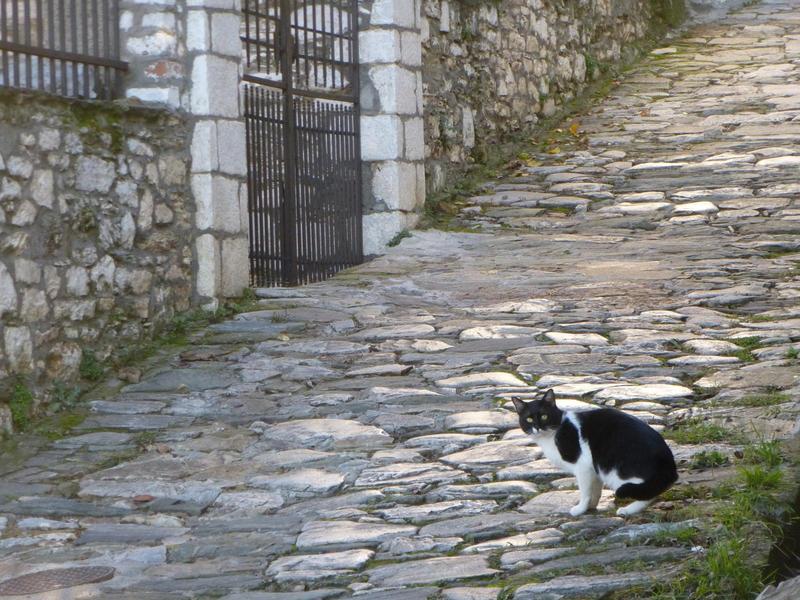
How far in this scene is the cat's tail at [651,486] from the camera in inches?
147

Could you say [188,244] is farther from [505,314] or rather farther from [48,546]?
[48,546]

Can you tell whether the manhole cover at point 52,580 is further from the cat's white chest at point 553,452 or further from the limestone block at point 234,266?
the limestone block at point 234,266

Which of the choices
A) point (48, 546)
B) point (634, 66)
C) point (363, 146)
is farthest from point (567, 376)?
point (634, 66)

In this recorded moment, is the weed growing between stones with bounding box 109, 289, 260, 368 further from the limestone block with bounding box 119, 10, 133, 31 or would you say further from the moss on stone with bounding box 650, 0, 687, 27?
the moss on stone with bounding box 650, 0, 687, 27

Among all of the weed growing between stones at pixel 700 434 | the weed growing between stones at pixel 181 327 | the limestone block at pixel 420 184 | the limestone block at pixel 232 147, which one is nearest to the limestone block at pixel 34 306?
the weed growing between stones at pixel 181 327

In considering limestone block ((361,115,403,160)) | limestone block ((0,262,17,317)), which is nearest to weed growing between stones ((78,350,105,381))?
limestone block ((0,262,17,317))

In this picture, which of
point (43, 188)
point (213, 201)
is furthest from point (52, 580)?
point (213, 201)

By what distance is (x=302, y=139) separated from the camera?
29.2 feet

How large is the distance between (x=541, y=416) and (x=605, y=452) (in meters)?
0.35

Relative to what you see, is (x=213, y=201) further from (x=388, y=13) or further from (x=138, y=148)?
(x=388, y=13)

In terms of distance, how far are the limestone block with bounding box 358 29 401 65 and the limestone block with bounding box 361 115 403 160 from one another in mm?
451

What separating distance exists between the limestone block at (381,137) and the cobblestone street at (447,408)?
731 millimetres

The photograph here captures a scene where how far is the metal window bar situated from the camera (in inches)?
241

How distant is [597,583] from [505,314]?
4098 millimetres
